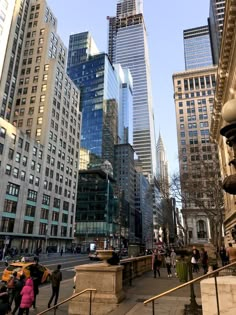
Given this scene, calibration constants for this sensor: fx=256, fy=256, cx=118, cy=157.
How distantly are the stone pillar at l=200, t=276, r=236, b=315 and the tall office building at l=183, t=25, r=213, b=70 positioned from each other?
168 meters

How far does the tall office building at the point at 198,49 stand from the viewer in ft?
518

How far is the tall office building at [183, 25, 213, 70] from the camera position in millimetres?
157750

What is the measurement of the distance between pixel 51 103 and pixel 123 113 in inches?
4340

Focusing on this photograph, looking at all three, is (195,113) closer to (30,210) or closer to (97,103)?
(97,103)

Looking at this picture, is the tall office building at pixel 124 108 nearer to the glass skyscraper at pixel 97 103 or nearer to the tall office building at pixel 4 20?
the glass skyscraper at pixel 97 103

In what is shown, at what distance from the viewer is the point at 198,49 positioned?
162 m

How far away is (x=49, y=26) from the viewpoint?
77312 mm

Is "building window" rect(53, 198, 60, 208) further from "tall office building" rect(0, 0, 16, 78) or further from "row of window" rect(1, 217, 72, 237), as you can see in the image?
"tall office building" rect(0, 0, 16, 78)

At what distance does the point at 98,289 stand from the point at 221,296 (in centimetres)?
553

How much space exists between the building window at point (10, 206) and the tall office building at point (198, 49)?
14155 cm

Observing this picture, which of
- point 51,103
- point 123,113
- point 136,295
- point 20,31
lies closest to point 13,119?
point 51,103

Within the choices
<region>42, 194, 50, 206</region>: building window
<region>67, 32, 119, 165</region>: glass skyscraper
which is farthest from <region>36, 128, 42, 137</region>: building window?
<region>67, 32, 119, 165</region>: glass skyscraper

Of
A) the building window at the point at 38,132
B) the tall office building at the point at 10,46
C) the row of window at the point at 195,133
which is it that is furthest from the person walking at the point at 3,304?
the row of window at the point at 195,133

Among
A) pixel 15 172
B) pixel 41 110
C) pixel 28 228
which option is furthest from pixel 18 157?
pixel 41 110
